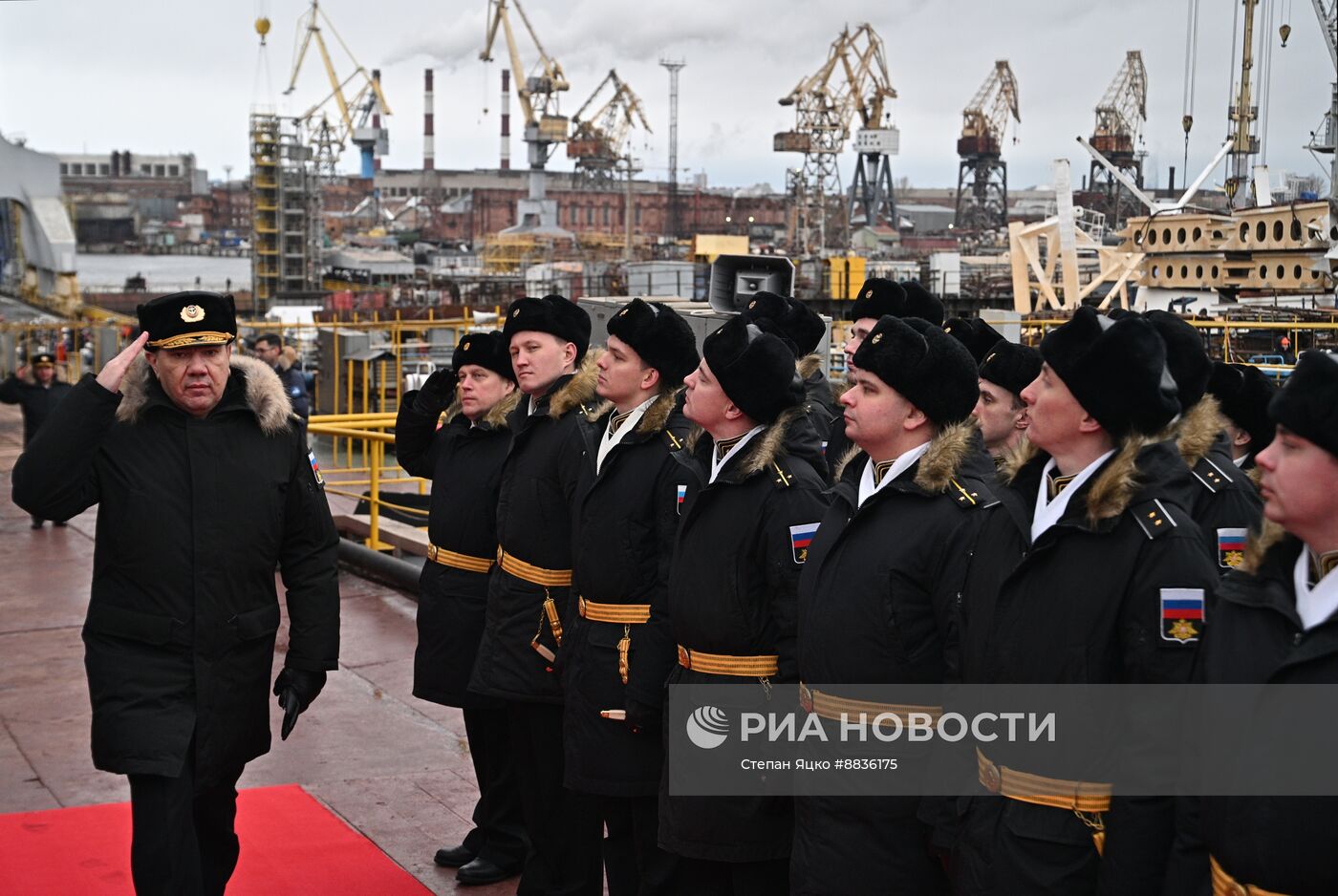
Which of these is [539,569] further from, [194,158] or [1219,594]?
[194,158]

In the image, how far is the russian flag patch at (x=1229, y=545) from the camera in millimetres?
3770

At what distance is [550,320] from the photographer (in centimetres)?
523

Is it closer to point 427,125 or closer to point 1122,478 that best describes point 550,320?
point 1122,478

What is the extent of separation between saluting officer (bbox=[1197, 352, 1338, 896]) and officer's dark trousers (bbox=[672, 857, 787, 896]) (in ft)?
5.08

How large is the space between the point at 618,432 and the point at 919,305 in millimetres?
2267

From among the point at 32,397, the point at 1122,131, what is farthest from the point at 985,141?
the point at 32,397

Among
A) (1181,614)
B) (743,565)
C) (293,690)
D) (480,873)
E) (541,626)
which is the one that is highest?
(1181,614)

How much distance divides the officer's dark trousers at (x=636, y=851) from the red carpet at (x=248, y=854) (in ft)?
2.54

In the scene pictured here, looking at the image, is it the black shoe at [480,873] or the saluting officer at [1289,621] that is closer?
the saluting officer at [1289,621]

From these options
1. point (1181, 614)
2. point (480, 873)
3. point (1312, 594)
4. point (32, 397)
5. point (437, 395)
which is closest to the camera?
point (1312, 594)

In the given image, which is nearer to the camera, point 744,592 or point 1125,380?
point 1125,380

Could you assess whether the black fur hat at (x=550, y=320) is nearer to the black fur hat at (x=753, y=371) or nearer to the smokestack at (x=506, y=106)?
the black fur hat at (x=753, y=371)

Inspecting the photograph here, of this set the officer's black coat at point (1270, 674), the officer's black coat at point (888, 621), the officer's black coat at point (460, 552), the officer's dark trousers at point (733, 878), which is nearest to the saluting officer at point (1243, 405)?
the officer's black coat at point (888, 621)

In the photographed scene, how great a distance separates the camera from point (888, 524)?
3.54 metres
